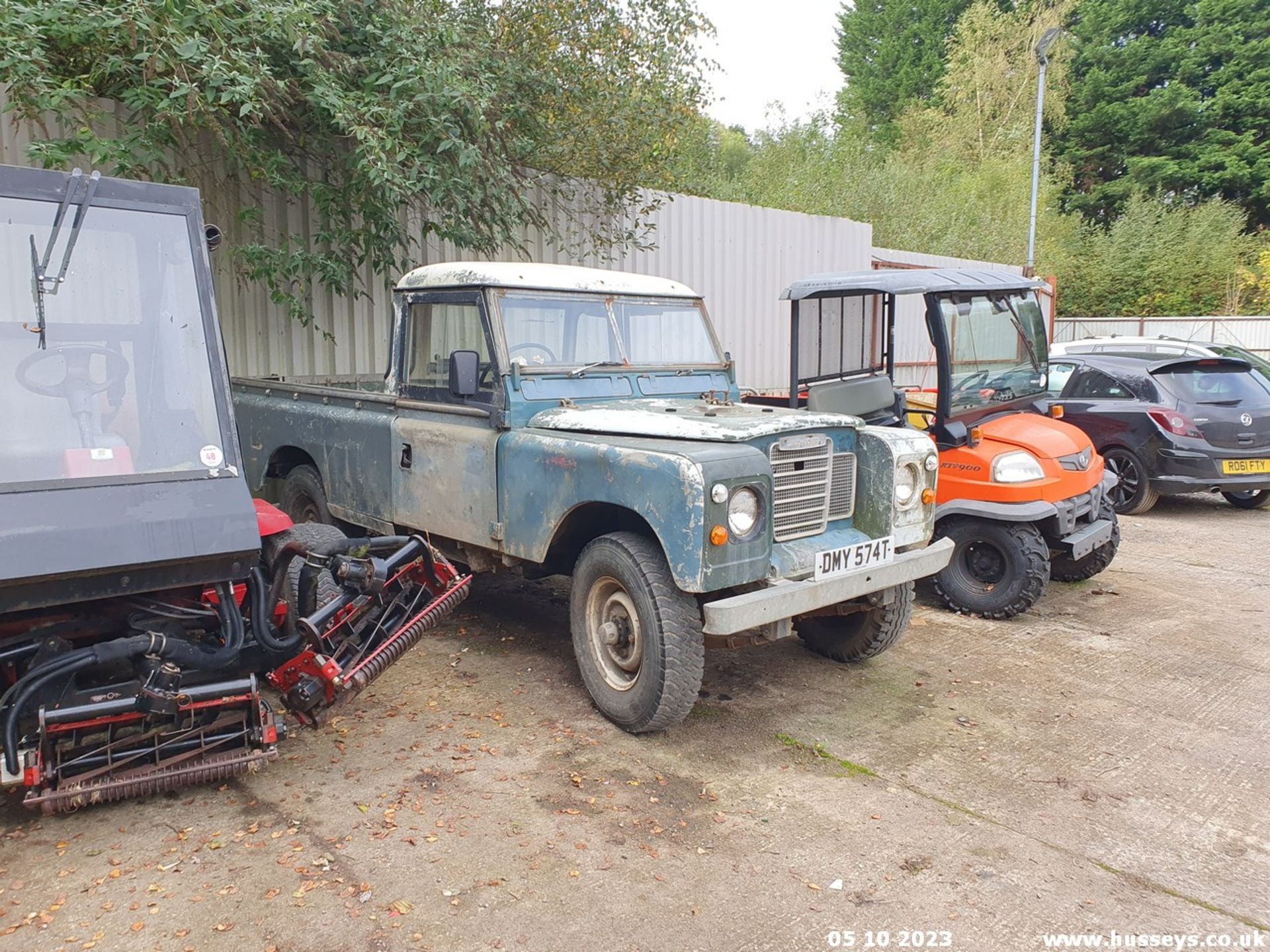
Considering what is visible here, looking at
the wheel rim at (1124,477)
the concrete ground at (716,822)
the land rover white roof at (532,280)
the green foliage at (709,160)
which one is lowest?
the concrete ground at (716,822)

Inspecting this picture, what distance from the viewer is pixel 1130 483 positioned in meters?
9.95

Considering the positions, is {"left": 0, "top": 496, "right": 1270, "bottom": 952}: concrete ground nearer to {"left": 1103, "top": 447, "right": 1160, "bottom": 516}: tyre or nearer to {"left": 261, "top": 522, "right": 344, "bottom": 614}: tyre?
{"left": 261, "top": 522, "right": 344, "bottom": 614}: tyre

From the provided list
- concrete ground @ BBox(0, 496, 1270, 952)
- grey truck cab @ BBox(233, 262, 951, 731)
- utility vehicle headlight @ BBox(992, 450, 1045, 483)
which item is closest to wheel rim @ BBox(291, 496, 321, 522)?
grey truck cab @ BBox(233, 262, 951, 731)

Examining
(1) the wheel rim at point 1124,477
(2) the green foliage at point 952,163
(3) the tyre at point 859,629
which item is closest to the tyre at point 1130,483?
(1) the wheel rim at point 1124,477

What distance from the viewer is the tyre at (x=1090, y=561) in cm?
692

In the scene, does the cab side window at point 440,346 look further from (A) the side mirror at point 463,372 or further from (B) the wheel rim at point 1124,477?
(B) the wheel rim at point 1124,477

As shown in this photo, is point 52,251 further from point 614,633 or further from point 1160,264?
point 1160,264

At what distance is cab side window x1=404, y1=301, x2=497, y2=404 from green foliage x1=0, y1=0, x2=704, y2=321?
5.02 feet

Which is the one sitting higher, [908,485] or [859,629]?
[908,485]

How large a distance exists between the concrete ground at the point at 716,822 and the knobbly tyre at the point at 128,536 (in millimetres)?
384

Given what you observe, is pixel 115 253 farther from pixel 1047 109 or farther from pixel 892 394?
pixel 1047 109

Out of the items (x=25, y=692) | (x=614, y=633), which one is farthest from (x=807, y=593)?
(x=25, y=692)

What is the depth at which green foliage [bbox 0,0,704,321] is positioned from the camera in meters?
5.93

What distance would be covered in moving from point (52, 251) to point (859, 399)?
4.95m
